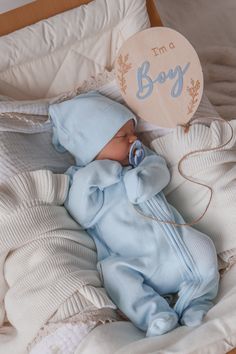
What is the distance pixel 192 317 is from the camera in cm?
94

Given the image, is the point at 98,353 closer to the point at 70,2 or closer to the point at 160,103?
the point at 160,103

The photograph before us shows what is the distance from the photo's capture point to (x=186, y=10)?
171cm

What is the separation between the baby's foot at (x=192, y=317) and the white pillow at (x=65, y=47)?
55 cm

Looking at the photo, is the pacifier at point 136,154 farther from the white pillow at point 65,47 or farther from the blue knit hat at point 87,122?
the white pillow at point 65,47

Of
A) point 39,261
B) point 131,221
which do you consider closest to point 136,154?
point 131,221

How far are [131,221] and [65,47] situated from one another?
43cm

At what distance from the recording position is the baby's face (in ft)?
3.67

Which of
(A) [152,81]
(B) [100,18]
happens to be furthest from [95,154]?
(B) [100,18]

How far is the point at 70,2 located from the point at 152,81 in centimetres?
29

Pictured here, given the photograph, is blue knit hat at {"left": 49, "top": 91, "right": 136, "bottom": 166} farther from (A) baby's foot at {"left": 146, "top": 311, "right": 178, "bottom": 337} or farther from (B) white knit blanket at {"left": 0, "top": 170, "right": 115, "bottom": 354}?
(A) baby's foot at {"left": 146, "top": 311, "right": 178, "bottom": 337}

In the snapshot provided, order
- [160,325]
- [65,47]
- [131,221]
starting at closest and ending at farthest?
[160,325], [131,221], [65,47]

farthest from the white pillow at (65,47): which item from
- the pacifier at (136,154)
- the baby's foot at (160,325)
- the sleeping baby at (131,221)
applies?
the baby's foot at (160,325)

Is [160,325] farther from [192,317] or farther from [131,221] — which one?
[131,221]

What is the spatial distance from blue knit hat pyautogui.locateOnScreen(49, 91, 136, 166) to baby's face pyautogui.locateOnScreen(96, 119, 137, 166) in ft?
0.04
